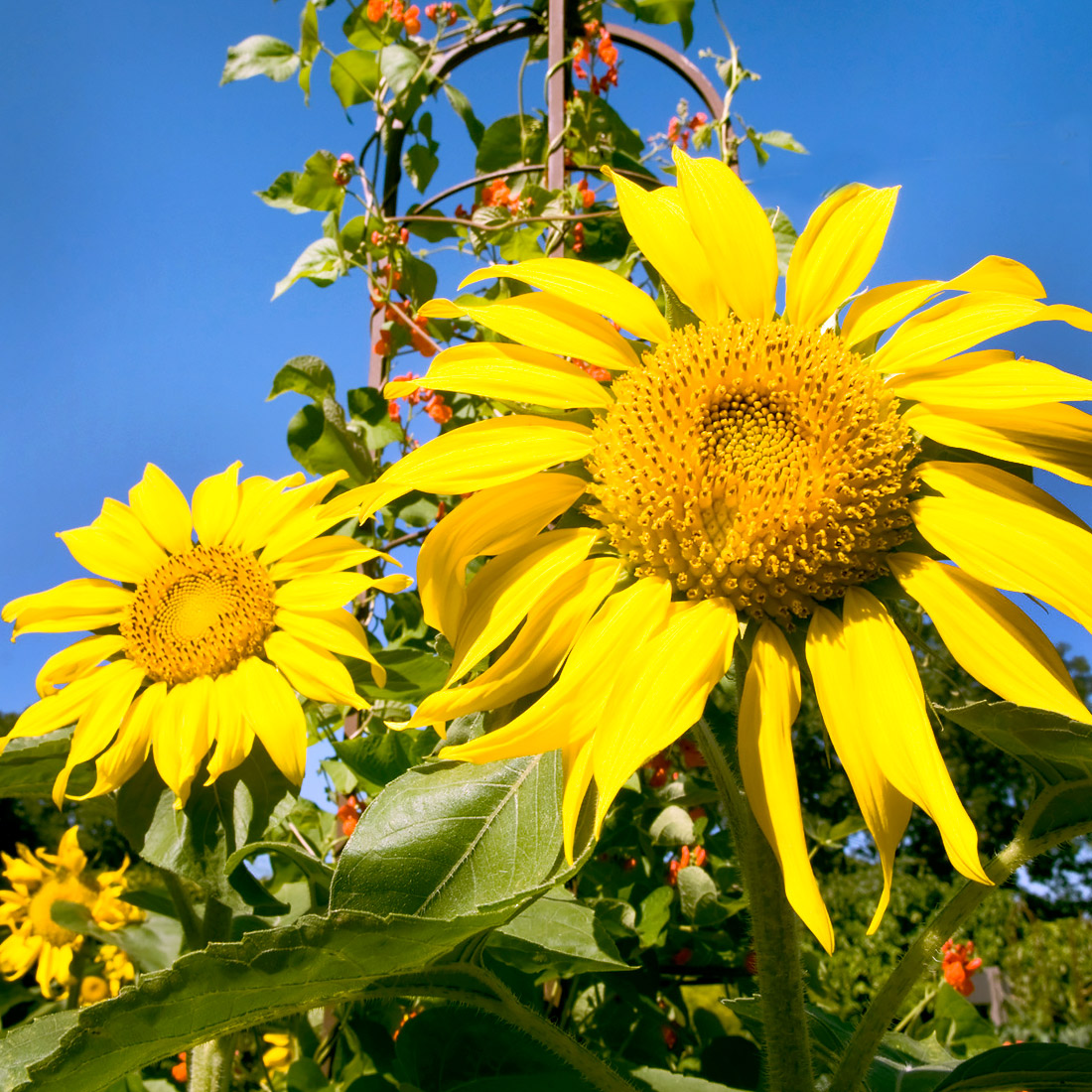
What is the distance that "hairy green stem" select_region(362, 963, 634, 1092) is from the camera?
690 millimetres

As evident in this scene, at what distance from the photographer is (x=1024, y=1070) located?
694 mm

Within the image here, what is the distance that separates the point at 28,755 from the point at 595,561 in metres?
0.87

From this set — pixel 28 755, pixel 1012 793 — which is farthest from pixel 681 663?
pixel 1012 793

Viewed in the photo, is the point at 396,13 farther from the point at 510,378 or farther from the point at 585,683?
the point at 585,683

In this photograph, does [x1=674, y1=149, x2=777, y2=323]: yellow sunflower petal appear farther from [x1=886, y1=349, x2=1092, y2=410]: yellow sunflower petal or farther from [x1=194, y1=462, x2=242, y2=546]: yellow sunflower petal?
[x1=194, y1=462, x2=242, y2=546]: yellow sunflower petal

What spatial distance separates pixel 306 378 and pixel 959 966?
6.16ft

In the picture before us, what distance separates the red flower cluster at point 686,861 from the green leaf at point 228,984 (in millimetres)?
1147

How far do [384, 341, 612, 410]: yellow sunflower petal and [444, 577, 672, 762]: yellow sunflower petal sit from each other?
0.19 m

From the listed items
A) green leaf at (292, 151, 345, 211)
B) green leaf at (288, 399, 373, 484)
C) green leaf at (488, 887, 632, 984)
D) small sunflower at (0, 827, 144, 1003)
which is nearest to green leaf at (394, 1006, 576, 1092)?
green leaf at (488, 887, 632, 984)

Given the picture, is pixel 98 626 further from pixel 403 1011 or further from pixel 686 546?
pixel 686 546

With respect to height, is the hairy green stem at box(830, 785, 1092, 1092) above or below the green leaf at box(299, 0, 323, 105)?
below

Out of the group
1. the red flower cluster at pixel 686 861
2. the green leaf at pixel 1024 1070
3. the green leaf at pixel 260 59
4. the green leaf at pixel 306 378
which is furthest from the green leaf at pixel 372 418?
the green leaf at pixel 1024 1070

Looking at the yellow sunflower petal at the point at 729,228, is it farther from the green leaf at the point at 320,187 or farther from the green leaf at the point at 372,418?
the green leaf at the point at 320,187

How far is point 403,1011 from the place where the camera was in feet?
4.99
